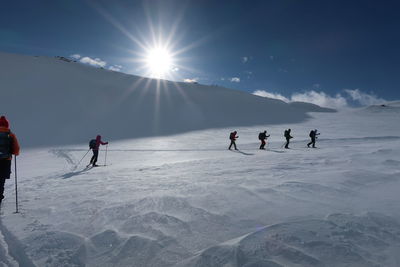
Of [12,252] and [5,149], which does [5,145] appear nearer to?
[5,149]

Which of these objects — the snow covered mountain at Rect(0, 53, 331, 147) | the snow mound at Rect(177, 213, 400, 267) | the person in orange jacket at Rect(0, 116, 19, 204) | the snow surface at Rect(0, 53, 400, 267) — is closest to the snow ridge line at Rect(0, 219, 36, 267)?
the snow surface at Rect(0, 53, 400, 267)

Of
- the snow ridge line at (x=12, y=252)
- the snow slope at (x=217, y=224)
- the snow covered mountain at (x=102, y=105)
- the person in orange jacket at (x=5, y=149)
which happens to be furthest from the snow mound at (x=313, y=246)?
the snow covered mountain at (x=102, y=105)

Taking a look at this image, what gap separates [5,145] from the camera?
17.4 ft

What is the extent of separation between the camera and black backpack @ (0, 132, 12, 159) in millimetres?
5266

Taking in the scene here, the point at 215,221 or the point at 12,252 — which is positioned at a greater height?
the point at 215,221

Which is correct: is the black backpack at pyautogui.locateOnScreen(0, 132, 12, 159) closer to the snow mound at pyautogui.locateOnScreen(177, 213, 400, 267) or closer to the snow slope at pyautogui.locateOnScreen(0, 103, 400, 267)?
the snow slope at pyautogui.locateOnScreen(0, 103, 400, 267)

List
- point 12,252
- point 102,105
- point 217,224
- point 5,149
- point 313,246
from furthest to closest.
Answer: point 102,105, point 5,149, point 217,224, point 12,252, point 313,246

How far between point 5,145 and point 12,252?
125 inches

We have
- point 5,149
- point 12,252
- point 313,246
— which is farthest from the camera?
point 5,149


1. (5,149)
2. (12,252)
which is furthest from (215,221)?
(5,149)

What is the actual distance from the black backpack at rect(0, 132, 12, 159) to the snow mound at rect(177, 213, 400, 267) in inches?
194

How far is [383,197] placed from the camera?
14.1 feet

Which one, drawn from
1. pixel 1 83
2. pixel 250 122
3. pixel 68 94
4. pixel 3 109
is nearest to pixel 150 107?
pixel 68 94

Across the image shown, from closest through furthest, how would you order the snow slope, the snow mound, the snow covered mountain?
the snow mound
the snow slope
the snow covered mountain
